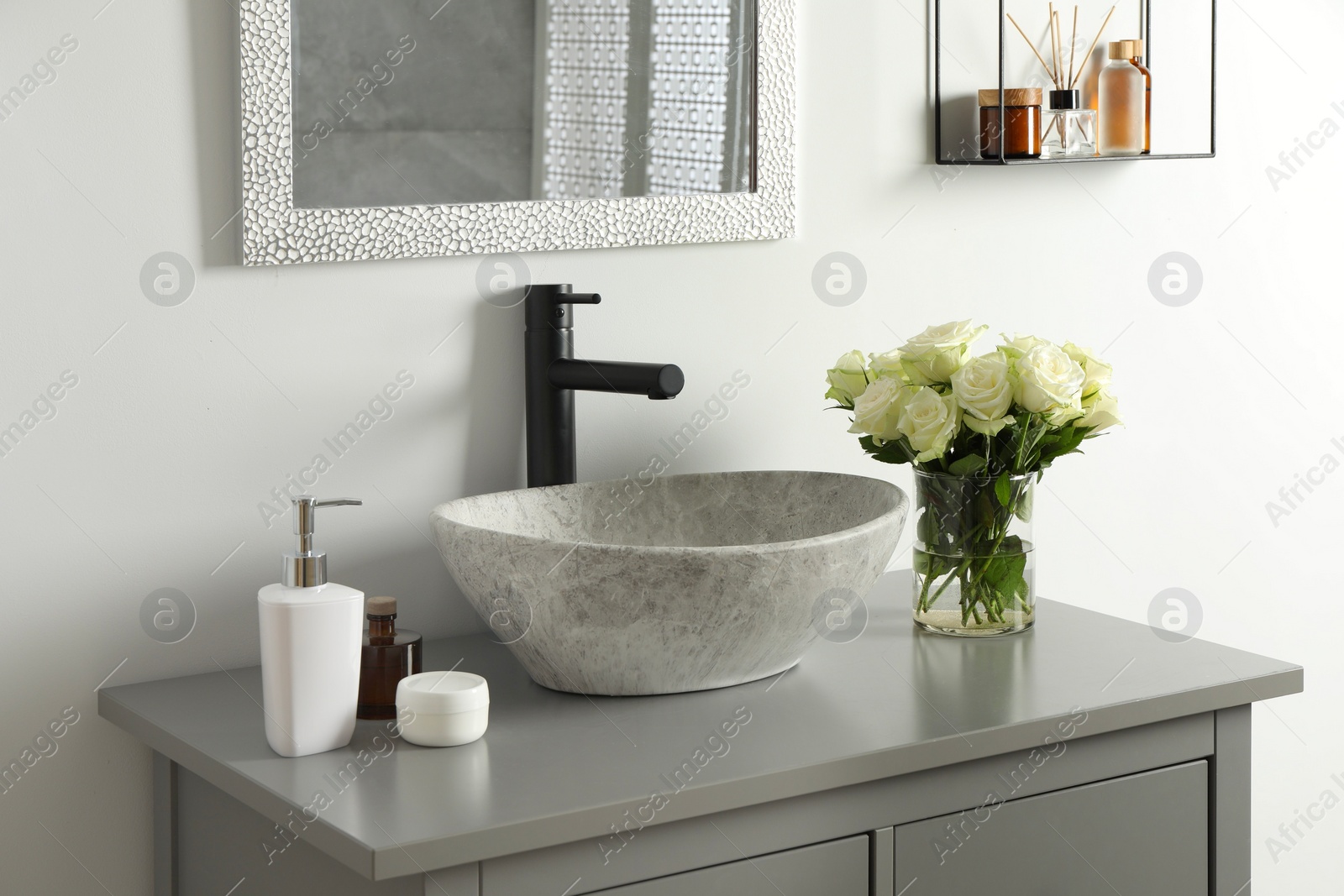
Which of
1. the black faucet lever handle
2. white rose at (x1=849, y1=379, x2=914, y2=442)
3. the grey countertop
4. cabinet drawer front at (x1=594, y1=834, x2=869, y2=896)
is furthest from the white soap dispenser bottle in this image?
white rose at (x1=849, y1=379, x2=914, y2=442)

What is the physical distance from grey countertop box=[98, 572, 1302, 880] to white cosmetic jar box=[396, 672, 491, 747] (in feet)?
0.04

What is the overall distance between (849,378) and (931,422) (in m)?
0.13

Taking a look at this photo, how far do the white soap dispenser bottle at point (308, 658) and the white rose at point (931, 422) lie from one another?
496 mm

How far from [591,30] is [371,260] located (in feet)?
1.01

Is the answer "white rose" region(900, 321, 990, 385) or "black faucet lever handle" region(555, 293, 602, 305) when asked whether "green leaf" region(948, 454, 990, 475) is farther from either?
"black faucet lever handle" region(555, 293, 602, 305)

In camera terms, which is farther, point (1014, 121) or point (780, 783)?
point (1014, 121)

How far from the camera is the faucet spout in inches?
45.1

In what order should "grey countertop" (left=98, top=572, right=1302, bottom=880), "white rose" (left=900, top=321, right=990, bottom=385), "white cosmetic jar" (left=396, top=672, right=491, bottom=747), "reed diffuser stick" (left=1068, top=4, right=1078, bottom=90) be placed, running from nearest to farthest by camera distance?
"grey countertop" (left=98, top=572, right=1302, bottom=880) < "white cosmetic jar" (left=396, top=672, right=491, bottom=747) < "white rose" (left=900, top=321, right=990, bottom=385) < "reed diffuser stick" (left=1068, top=4, right=1078, bottom=90)

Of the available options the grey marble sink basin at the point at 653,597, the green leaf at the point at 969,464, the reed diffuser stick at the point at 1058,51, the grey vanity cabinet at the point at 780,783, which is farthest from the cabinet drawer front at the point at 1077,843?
the reed diffuser stick at the point at 1058,51

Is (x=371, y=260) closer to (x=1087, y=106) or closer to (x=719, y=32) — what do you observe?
(x=719, y=32)

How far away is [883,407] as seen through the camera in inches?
47.7

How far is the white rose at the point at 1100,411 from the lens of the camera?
3.96 ft

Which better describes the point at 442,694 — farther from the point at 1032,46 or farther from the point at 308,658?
the point at 1032,46

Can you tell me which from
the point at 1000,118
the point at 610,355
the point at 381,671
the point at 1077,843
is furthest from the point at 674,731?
the point at 1000,118
